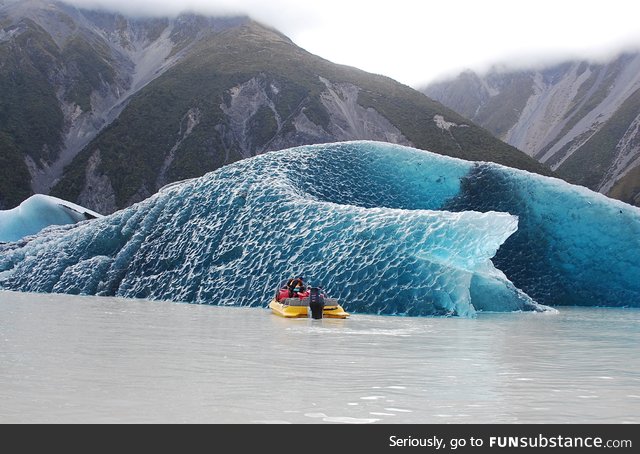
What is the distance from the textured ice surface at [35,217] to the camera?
144 ft

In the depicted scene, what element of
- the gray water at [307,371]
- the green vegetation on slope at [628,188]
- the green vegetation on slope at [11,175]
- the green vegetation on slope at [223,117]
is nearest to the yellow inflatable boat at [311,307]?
the gray water at [307,371]

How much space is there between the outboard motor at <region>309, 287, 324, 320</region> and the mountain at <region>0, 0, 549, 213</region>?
8791 cm

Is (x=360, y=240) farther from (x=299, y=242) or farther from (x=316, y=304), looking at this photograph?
(x=316, y=304)

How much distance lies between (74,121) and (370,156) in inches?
4235

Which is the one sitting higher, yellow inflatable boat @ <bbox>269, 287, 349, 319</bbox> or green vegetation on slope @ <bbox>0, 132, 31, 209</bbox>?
yellow inflatable boat @ <bbox>269, 287, 349, 319</bbox>

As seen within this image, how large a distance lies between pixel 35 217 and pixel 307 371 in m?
37.5

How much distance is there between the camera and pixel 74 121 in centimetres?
13012

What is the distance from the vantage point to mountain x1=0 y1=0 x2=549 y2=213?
111250mm

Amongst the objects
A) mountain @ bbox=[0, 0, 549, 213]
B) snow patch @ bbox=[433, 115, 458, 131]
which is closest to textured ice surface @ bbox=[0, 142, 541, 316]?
mountain @ bbox=[0, 0, 549, 213]

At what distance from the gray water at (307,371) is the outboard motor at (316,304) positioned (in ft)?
1.73

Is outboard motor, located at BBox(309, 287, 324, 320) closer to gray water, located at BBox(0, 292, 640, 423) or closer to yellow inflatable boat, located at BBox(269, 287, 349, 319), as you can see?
yellow inflatable boat, located at BBox(269, 287, 349, 319)
